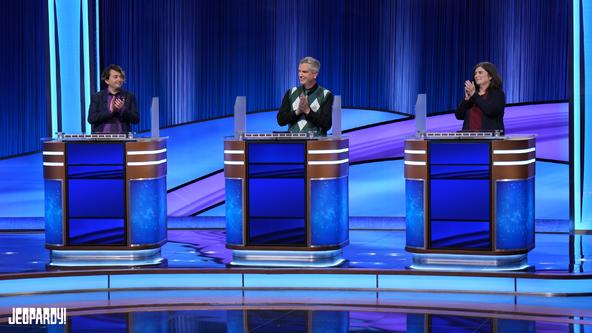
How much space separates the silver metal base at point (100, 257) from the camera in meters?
8.21

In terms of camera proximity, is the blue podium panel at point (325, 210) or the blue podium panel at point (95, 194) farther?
the blue podium panel at point (95, 194)

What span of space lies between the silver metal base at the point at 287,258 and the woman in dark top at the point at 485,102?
1348mm

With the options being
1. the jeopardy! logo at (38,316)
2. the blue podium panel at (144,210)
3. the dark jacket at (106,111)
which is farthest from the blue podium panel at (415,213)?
the jeopardy! logo at (38,316)

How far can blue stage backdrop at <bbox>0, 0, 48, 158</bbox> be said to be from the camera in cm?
1074

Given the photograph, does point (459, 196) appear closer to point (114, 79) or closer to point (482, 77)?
point (482, 77)

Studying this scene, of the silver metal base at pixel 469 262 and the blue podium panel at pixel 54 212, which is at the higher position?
the blue podium panel at pixel 54 212

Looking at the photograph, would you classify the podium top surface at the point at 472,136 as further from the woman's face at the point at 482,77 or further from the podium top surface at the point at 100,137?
the podium top surface at the point at 100,137

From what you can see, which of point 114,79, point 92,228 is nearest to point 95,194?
point 92,228

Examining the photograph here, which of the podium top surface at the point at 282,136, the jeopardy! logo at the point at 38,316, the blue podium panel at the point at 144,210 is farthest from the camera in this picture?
the blue podium panel at the point at 144,210

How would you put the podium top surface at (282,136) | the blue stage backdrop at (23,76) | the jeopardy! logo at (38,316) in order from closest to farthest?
the jeopardy! logo at (38,316) < the podium top surface at (282,136) < the blue stage backdrop at (23,76)

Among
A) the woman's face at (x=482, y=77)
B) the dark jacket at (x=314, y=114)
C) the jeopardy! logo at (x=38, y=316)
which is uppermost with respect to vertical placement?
the woman's face at (x=482, y=77)

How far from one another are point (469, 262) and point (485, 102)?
1.11 m

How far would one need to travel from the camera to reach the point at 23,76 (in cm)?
1080

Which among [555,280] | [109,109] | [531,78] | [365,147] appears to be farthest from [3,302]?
[531,78]
